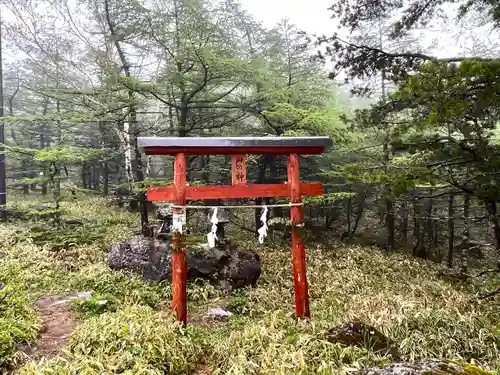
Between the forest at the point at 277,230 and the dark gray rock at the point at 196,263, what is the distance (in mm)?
39

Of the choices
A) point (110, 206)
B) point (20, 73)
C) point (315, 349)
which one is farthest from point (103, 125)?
point (315, 349)

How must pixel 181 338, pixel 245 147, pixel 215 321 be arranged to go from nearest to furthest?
1. pixel 181 338
2. pixel 245 147
3. pixel 215 321

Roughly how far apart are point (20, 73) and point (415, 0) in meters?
27.3

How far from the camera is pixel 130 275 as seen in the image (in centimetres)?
890

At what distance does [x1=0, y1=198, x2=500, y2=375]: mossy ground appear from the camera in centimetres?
442

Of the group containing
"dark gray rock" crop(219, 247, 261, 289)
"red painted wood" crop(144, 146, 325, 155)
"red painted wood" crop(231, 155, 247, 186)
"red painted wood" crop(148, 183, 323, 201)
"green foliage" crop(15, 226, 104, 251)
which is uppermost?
"red painted wood" crop(144, 146, 325, 155)

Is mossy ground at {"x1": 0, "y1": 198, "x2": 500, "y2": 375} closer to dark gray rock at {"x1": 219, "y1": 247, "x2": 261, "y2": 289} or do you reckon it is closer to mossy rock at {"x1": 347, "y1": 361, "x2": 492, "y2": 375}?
dark gray rock at {"x1": 219, "y1": 247, "x2": 261, "y2": 289}

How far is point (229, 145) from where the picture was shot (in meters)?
5.88

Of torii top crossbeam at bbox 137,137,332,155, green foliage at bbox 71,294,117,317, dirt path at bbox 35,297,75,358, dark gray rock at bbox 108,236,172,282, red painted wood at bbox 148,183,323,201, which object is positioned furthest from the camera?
dark gray rock at bbox 108,236,172,282

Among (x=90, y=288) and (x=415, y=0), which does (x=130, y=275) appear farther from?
(x=415, y=0)

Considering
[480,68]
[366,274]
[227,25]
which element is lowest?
[366,274]

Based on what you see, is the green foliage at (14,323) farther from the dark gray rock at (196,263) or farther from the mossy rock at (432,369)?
the mossy rock at (432,369)

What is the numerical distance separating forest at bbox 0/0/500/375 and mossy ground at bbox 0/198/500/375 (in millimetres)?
37

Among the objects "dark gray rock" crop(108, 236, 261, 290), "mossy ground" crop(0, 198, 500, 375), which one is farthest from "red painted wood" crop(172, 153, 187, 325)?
"dark gray rock" crop(108, 236, 261, 290)
